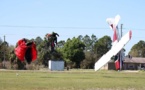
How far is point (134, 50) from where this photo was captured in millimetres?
191500

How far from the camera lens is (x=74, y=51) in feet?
454

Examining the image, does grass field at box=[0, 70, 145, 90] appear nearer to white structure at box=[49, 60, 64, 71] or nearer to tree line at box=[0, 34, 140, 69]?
white structure at box=[49, 60, 64, 71]

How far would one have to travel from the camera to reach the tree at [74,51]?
448 feet

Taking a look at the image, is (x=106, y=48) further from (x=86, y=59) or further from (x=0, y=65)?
(x=0, y=65)

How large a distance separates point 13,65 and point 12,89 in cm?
7257

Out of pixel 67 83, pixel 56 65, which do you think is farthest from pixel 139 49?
pixel 67 83

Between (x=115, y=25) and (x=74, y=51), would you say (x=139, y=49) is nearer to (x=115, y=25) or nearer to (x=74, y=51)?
(x=74, y=51)

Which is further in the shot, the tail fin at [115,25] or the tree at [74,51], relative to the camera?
the tree at [74,51]

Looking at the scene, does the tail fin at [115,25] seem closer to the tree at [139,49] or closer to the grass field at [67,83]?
the grass field at [67,83]

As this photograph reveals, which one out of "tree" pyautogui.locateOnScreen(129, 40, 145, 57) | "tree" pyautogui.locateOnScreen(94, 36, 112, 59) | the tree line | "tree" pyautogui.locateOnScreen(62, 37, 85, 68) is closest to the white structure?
the tree line

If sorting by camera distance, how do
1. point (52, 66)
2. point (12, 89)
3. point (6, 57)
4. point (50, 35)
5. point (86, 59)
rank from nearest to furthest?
point (12, 89), point (50, 35), point (52, 66), point (6, 57), point (86, 59)

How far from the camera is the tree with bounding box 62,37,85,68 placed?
136m

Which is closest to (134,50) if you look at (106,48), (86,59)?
(106,48)

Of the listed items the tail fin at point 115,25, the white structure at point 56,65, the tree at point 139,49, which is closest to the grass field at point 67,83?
the tail fin at point 115,25
